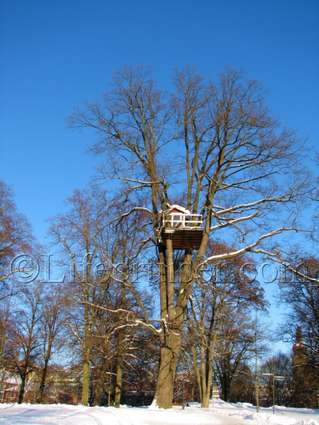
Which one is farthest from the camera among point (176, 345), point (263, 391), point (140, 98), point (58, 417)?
point (263, 391)

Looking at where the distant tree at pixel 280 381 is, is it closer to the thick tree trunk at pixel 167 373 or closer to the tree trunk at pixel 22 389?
the tree trunk at pixel 22 389

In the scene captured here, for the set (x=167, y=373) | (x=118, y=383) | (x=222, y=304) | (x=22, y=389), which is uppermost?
(x=222, y=304)

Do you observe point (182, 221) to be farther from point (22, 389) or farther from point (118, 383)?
point (22, 389)

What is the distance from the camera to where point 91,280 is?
64.1 feet

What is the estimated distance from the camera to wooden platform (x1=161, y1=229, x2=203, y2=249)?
54.0 feet

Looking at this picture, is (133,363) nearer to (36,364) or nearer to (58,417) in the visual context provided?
(36,364)

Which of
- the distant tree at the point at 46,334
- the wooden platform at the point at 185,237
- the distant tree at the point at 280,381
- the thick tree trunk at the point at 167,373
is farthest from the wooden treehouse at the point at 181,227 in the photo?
the distant tree at the point at 280,381

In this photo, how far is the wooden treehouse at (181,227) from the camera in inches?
644

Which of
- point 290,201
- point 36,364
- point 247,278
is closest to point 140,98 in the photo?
point 290,201

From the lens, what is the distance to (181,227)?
1628cm

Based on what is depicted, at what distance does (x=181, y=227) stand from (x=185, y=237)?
69 cm

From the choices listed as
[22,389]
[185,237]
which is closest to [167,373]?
[185,237]

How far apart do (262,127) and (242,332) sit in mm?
15924

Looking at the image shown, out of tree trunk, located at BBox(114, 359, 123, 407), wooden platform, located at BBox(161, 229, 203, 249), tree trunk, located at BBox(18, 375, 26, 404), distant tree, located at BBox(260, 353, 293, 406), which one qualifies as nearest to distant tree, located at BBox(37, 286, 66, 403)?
tree trunk, located at BBox(18, 375, 26, 404)
